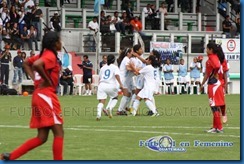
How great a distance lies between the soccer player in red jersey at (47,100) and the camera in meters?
12.3

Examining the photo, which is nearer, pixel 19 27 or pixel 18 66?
A: pixel 18 66

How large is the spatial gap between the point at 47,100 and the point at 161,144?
4.45 m

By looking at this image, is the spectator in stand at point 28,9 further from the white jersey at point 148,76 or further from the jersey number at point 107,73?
the jersey number at point 107,73

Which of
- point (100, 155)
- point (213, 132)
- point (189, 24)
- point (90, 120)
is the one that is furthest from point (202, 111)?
point (189, 24)

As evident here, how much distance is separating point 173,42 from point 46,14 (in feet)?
24.8

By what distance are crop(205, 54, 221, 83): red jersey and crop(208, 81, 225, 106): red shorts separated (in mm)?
333

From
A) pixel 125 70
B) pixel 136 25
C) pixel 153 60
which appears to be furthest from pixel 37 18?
pixel 153 60

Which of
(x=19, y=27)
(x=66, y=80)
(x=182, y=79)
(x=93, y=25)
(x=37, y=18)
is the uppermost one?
(x=37, y=18)

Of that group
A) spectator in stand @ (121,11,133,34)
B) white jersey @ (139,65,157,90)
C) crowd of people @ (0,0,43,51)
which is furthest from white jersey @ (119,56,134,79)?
spectator in stand @ (121,11,133,34)

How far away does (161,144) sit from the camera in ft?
53.5

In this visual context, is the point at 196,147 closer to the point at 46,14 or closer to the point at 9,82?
the point at 9,82

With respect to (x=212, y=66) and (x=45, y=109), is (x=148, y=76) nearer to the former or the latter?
(x=212, y=66)

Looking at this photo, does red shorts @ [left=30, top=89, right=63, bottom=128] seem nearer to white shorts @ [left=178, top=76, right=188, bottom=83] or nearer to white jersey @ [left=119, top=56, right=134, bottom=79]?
white jersey @ [left=119, top=56, right=134, bottom=79]

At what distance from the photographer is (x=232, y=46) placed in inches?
1924
